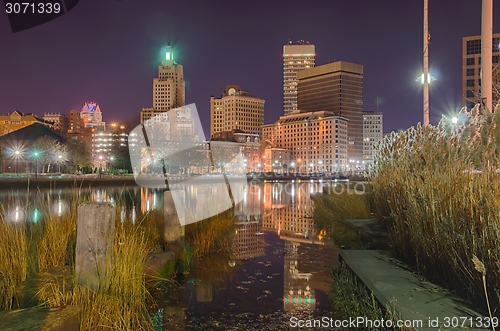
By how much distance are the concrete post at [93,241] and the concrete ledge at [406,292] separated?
273 cm

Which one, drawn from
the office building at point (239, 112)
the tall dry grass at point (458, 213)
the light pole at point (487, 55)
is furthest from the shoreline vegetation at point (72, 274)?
the office building at point (239, 112)

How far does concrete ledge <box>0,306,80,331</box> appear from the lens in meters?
2.96

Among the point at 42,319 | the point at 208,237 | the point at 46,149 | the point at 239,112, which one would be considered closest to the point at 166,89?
the point at 239,112

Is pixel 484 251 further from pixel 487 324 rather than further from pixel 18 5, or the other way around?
pixel 18 5

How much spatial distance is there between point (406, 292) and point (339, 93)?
180885mm

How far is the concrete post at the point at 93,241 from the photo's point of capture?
3.70 meters

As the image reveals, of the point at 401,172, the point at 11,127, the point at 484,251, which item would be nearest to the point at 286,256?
the point at 401,172

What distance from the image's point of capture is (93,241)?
3752 mm

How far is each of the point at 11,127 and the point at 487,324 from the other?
15128cm

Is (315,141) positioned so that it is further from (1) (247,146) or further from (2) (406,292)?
(2) (406,292)

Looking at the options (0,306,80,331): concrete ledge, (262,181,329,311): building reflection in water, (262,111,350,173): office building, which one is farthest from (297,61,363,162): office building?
(0,306,80,331): concrete ledge

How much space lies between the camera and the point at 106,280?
13.4 feet

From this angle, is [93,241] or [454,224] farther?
[454,224]

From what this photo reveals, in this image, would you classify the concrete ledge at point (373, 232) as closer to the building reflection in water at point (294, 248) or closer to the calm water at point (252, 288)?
the calm water at point (252, 288)
